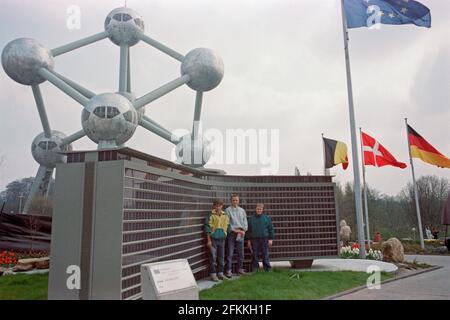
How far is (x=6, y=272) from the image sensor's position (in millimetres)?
8984

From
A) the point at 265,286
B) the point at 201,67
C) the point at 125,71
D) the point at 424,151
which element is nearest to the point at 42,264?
the point at 265,286

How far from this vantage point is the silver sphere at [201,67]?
99.2 feet

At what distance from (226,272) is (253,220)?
1.38 metres

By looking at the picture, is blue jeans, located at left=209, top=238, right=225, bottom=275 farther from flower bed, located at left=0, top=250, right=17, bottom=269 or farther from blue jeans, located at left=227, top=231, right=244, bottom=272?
flower bed, located at left=0, top=250, right=17, bottom=269

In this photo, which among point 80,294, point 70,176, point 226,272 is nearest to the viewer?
point 80,294

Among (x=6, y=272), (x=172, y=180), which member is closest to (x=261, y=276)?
(x=172, y=180)

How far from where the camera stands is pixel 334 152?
16609 mm

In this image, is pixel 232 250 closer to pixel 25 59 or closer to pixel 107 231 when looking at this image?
pixel 107 231

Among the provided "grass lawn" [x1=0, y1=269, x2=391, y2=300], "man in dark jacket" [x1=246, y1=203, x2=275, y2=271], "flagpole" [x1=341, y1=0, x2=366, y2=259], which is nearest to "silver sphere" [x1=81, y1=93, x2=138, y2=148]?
"flagpole" [x1=341, y1=0, x2=366, y2=259]

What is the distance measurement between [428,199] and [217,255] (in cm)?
3654

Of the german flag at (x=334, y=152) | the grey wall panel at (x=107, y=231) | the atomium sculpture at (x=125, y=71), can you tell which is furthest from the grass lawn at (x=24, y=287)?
the atomium sculpture at (x=125, y=71)
